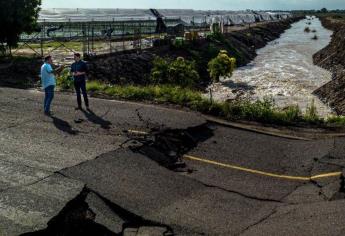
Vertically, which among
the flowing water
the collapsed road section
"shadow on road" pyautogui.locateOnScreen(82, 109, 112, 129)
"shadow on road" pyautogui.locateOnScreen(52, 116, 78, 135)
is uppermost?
"shadow on road" pyautogui.locateOnScreen(82, 109, 112, 129)

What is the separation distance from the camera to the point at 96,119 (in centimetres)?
1330

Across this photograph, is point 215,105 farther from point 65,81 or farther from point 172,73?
point 172,73

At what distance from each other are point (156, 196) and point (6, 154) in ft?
12.9

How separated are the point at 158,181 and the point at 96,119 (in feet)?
15.0

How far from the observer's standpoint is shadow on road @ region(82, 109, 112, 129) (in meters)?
12.7

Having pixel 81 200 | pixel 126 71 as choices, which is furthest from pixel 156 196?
pixel 126 71

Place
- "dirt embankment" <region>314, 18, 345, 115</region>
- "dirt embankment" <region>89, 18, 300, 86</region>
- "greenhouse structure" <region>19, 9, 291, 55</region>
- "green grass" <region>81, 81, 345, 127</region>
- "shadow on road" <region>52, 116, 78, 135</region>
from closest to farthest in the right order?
1. "shadow on road" <region>52, 116, 78, 135</region>
2. "green grass" <region>81, 81, 345, 127</region>
3. "dirt embankment" <region>314, 18, 345, 115</region>
4. "dirt embankment" <region>89, 18, 300, 86</region>
5. "greenhouse structure" <region>19, 9, 291, 55</region>

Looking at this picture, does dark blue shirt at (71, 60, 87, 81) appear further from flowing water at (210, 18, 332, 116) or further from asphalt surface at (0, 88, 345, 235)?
flowing water at (210, 18, 332, 116)

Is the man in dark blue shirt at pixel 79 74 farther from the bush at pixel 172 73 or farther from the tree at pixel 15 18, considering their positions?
the tree at pixel 15 18

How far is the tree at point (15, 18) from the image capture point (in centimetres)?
2566

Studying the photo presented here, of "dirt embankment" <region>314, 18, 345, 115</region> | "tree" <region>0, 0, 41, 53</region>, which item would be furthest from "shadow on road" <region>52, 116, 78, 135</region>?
"tree" <region>0, 0, 41, 53</region>

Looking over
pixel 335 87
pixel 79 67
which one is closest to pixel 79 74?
pixel 79 67

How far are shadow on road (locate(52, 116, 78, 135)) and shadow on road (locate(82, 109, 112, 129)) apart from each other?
715 mm

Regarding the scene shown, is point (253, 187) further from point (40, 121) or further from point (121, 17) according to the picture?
point (121, 17)
